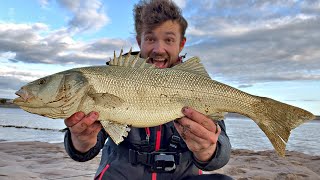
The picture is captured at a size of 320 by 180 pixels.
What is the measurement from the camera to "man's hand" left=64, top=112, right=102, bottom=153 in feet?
11.2

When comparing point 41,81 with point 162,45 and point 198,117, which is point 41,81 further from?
point 162,45

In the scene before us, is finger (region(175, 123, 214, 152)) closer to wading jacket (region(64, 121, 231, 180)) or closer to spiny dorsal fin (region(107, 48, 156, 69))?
wading jacket (region(64, 121, 231, 180))

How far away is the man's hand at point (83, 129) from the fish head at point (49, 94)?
161 mm

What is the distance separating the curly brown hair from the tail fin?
6.49 feet

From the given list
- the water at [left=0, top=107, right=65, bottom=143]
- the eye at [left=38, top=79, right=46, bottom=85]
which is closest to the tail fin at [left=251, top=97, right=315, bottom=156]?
the eye at [left=38, top=79, right=46, bottom=85]

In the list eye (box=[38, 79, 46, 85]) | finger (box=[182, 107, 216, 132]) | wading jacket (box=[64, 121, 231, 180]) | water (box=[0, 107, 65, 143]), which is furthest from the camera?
water (box=[0, 107, 65, 143])

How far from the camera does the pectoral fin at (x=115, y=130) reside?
348 cm

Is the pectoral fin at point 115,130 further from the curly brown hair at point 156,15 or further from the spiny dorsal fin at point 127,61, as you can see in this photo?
the curly brown hair at point 156,15

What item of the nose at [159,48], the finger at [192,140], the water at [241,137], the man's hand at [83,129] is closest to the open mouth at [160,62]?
the nose at [159,48]

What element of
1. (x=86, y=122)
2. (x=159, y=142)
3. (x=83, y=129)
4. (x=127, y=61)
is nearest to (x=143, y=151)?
(x=159, y=142)

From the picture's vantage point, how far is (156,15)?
4961 millimetres

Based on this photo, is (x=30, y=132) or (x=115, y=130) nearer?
(x=115, y=130)

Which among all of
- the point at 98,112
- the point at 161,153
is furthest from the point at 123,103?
the point at 161,153

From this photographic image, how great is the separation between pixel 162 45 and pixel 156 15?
45 centimetres
